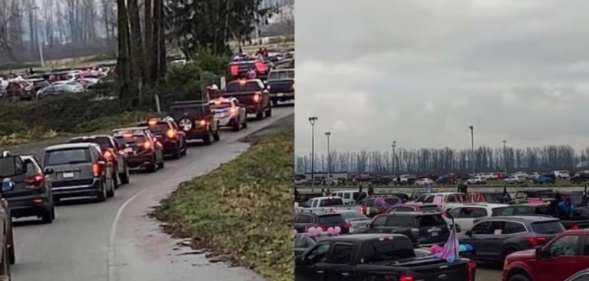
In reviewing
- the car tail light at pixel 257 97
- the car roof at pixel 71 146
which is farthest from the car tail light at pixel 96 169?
the car tail light at pixel 257 97

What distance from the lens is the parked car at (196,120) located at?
5.79 meters

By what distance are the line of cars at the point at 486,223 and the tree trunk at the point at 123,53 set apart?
4.47 feet

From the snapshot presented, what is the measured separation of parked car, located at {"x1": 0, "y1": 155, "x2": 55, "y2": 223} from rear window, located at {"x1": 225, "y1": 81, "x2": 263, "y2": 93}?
1106 millimetres

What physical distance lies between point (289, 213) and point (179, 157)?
901 mm

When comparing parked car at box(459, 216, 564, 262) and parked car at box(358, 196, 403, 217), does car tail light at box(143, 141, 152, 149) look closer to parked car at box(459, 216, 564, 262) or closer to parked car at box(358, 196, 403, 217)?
parked car at box(358, 196, 403, 217)

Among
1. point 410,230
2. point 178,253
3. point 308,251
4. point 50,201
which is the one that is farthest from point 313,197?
point 50,201

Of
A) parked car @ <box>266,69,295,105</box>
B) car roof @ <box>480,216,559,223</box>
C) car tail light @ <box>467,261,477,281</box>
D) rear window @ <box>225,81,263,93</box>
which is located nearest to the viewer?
car roof @ <box>480,216,559,223</box>

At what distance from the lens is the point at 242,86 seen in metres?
5.75

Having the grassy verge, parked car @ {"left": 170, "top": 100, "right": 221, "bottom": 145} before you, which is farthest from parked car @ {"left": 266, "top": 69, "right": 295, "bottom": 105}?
parked car @ {"left": 170, "top": 100, "right": 221, "bottom": 145}

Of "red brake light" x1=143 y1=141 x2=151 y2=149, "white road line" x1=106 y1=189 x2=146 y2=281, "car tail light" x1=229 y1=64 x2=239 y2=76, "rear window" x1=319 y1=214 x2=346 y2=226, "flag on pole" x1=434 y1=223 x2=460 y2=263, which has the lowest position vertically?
"white road line" x1=106 y1=189 x2=146 y2=281

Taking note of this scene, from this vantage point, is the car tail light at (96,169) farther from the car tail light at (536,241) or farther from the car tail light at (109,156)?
the car tail light at (536,241)

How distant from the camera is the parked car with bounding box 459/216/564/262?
4.20 m

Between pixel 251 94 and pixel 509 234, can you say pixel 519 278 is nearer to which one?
pixel 509 234

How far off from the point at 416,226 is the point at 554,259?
2.40 ft
